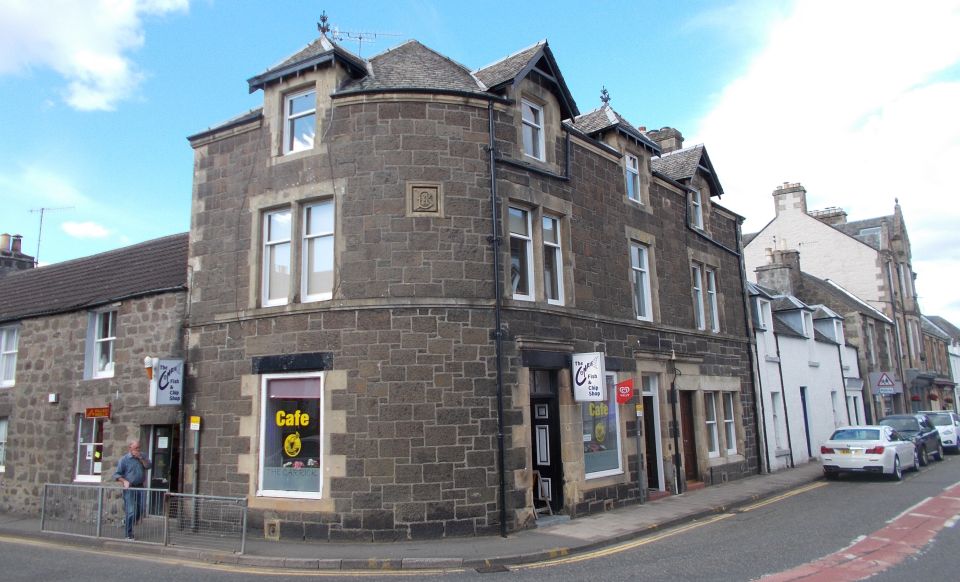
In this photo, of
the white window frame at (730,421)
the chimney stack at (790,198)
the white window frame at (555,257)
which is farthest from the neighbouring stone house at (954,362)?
the white window frame at (555,257)

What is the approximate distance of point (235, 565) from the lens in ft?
33.3

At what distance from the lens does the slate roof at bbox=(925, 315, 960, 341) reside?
58.8 metres

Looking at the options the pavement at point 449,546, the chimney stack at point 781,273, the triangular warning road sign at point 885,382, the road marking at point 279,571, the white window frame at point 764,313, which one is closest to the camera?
the road marking at point 279,571

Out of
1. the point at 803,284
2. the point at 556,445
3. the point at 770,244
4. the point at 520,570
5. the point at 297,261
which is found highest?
the point at 770,244

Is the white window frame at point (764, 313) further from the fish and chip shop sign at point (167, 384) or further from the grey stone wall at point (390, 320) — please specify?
the fish and chip shop sign at point (167, 384)

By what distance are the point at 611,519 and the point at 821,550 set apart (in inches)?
166

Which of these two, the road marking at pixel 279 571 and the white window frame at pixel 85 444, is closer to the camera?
the road marking at pixel 279 571

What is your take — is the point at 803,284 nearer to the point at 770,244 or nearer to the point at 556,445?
the point at 770,244

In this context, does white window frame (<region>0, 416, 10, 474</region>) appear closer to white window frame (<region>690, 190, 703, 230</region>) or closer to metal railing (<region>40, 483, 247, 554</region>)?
metal railing (<region>40, 483, 247, 554</region>)

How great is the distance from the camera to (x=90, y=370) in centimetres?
1594

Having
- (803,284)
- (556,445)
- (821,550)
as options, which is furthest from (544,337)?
(803,284)

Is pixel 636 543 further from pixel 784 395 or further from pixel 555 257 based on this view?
pixel 784 395

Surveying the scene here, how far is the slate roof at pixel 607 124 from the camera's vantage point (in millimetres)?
17156

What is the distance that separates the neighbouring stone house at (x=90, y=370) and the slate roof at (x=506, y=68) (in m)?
7.80
